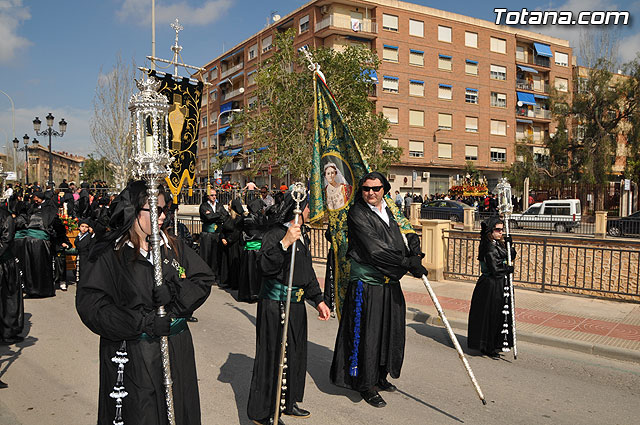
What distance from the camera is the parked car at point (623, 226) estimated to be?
68.5 ft

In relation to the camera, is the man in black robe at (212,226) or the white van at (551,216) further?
the white van at (551,216)

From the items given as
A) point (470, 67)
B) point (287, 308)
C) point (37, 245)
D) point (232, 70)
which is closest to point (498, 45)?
point (470, 67)

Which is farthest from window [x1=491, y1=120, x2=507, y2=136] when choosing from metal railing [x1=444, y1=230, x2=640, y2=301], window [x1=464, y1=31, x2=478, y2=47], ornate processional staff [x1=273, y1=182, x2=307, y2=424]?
ornate processional staff [x1=273, y1=182, x2=307, y2=424]

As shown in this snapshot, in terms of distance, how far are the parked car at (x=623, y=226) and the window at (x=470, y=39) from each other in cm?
3052

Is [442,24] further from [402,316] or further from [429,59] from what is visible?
[402,316]

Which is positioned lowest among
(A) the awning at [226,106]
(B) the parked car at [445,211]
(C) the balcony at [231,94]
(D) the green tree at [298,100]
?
(B) the parked car at [445,211]

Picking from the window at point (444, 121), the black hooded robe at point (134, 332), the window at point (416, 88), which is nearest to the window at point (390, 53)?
the window at point (416, 88)

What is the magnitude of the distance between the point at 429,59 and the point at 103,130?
2930 centimetres

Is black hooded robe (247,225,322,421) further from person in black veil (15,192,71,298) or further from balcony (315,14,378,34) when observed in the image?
balcony (315,14,378,34)

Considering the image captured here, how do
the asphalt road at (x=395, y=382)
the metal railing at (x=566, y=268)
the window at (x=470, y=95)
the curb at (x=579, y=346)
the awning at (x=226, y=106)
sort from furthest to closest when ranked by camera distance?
1. the awning at (x=226, y=106)
2. the window at (x=470, y=95)
3. the metal railing at (x=566, y=268)
4. the curb at (x=579, y=346)
5. the asphalt road at (x=395, y=382)

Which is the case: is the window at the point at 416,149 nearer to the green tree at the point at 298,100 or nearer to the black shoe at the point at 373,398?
the green tree at the point at 298,100

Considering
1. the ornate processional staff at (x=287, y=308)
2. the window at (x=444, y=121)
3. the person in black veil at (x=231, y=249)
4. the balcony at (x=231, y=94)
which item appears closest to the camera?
the ornate processional staff at (x=287, y=308)

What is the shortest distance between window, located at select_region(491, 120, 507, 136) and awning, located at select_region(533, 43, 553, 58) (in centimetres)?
833

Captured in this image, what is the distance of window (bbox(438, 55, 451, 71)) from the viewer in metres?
46.7
